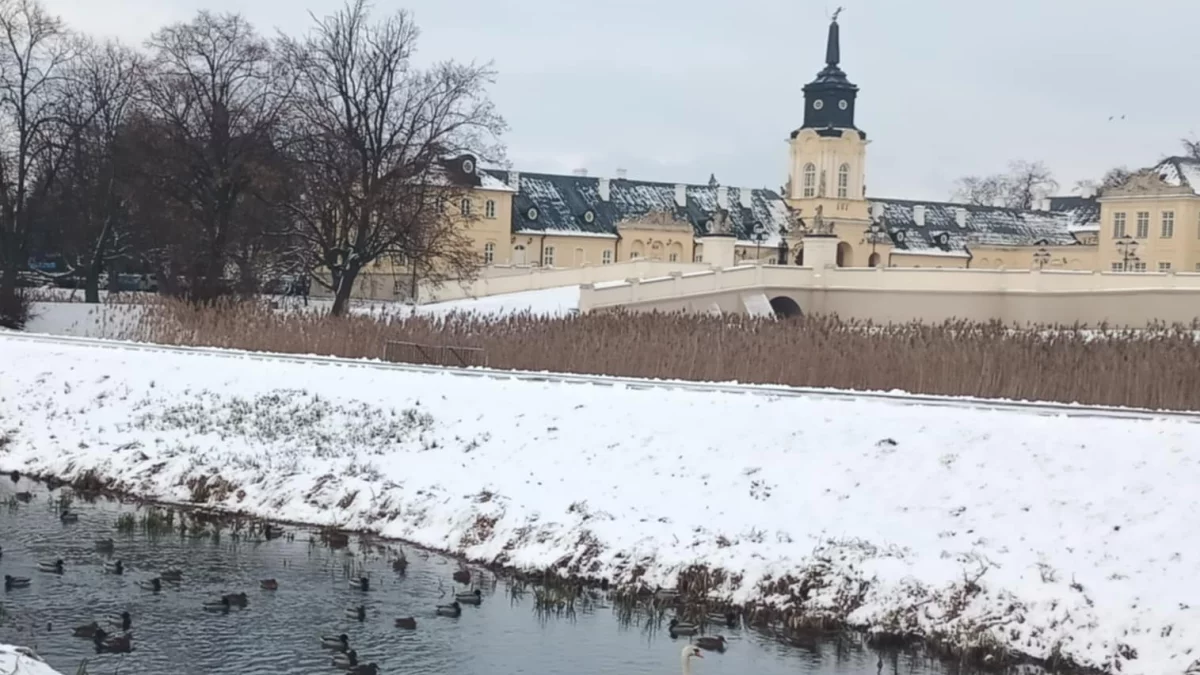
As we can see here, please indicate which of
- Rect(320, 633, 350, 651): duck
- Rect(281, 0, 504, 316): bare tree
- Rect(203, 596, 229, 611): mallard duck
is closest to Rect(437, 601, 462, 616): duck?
Rect(320, 633, 350, 651): duck

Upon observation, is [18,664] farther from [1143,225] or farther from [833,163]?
[833,163]

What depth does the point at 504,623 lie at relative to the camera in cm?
1448

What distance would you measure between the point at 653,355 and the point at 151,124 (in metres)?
29.6

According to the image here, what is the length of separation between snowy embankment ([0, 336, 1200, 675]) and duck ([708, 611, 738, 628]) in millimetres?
362

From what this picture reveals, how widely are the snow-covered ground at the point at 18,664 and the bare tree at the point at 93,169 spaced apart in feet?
144

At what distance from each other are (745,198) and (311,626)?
7640 centimetres

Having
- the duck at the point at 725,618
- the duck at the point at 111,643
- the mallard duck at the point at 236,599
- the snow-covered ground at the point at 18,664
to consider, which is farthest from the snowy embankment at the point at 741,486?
the snow-covered ground at the point at 18,664

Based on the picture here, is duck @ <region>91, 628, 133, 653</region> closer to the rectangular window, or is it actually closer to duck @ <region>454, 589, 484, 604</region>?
duck @ <region>454, 589, 484, 604</region>

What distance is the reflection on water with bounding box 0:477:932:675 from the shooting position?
41.9 ft

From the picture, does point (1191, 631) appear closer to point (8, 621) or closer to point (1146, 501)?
point (1146, 501)

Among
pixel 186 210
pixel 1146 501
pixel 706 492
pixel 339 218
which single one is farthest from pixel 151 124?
pixel 1146 501

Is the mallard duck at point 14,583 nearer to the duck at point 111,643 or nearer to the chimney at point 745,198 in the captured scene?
the duck at point 111,643

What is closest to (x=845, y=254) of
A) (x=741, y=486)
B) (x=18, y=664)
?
(x=741, y=486)

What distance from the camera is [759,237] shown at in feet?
271
